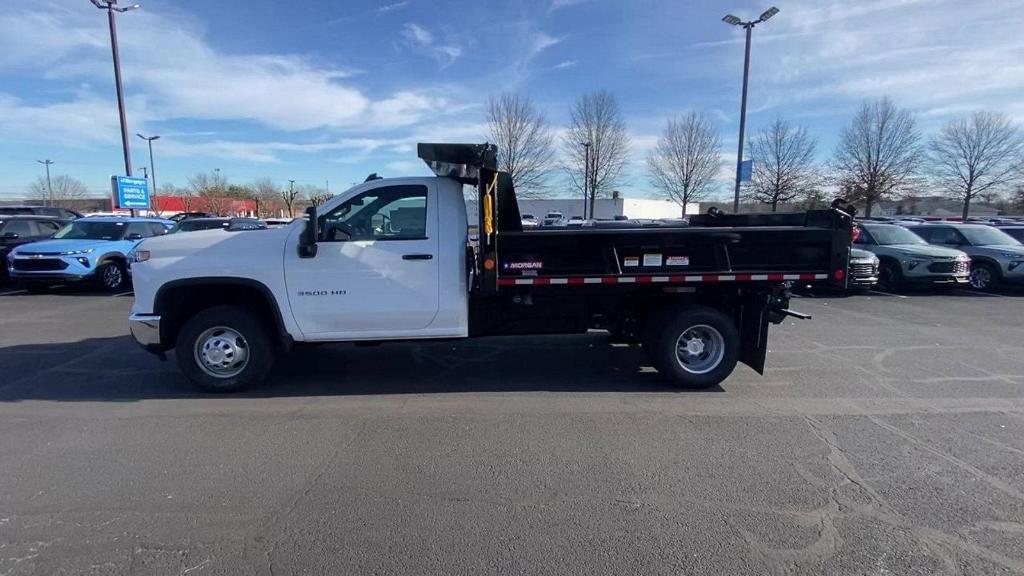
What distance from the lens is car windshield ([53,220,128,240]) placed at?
13.3m

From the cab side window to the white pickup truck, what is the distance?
1 cm

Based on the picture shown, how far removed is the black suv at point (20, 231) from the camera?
13.4 meters

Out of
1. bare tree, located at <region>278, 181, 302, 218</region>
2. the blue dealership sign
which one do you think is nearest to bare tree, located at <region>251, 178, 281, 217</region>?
bare tree, located at <region>278, 181, 302, 218</region>

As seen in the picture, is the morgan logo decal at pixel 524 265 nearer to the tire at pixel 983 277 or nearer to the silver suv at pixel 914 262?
the silver suv at pixel 914 262

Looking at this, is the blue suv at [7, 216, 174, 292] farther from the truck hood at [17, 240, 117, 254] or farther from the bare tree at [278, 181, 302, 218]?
the bare tree at [278, 181, 302, 218]

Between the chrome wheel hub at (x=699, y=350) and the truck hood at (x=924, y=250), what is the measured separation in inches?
415

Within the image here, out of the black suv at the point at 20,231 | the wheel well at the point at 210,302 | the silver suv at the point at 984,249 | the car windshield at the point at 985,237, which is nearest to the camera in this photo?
the wheel well at the point at 210,302

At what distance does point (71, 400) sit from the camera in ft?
17.8

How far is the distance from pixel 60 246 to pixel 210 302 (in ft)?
31.3

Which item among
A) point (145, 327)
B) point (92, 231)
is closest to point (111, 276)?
point (92, 231)

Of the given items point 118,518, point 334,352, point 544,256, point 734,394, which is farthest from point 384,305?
point 734,394

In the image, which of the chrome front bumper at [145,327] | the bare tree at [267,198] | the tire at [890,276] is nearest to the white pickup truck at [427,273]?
the chrome front bumper at [145,327]

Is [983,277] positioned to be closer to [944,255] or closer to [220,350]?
[944,255]

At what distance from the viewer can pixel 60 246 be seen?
12.3 m
